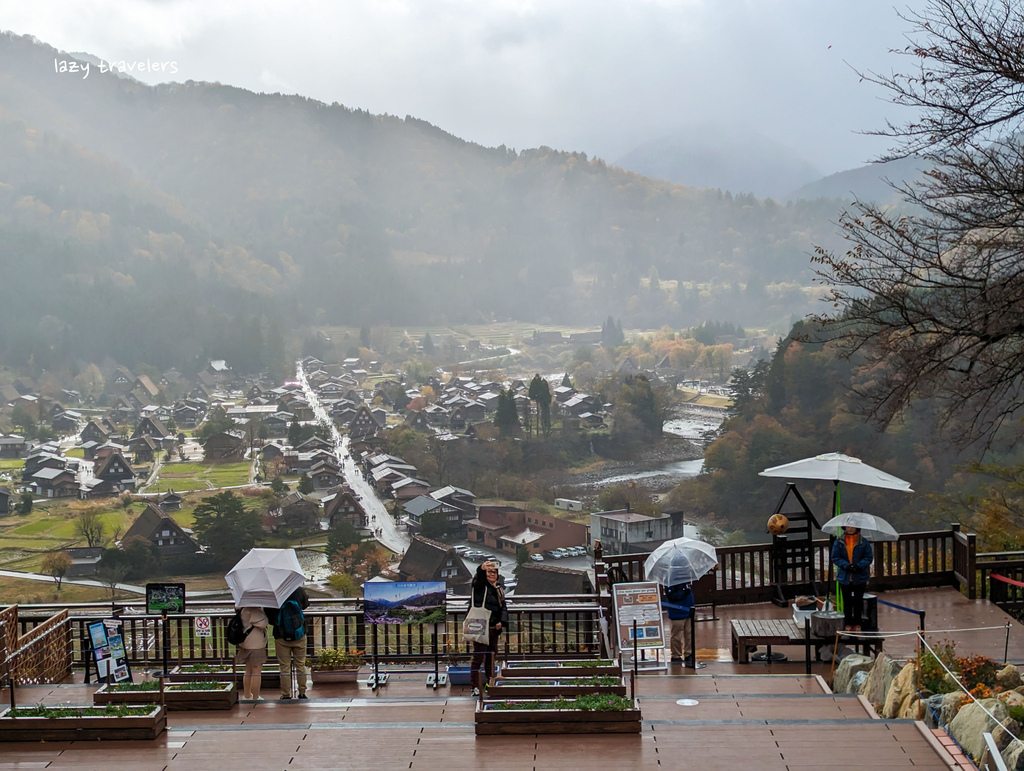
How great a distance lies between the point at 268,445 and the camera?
8469 centimetres

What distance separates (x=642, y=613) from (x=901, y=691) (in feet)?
8.42

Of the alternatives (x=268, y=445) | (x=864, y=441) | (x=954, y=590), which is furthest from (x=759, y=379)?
(x=954, y=590)

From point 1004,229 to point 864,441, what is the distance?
49.7 meters

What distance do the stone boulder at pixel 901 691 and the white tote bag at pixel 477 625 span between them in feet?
10.3

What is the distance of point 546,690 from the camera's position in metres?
5.91

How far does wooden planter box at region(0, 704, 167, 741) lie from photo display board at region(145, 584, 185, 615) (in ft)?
8.20

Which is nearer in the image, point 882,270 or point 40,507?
point 882,270

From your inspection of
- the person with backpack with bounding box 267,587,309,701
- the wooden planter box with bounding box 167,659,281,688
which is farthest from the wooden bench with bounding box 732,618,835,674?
the wooden planter box with bounding box 167,659,281,688

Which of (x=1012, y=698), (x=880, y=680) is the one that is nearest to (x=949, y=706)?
(x=1012, y=698)

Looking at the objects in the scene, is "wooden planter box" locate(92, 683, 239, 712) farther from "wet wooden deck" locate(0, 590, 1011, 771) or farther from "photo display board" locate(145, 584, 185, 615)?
"photo display board" locate(145, 584, 185, 615)

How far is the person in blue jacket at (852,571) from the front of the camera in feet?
28.0

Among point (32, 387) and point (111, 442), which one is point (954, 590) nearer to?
point (111, 442)

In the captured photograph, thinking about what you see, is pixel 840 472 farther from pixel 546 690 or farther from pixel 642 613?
pixel 546 690

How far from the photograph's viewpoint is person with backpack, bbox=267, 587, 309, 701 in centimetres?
709
